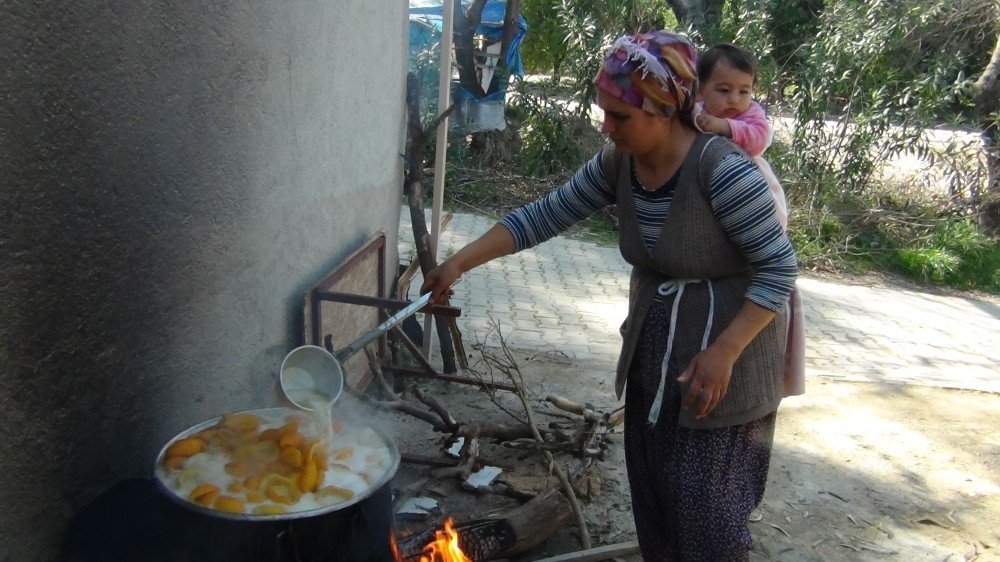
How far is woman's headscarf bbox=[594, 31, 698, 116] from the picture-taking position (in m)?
2.44

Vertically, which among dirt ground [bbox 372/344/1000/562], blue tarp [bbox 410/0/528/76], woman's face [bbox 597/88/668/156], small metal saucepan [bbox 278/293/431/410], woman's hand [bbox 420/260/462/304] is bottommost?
dirt ground [bbox 372/344/1000/562]

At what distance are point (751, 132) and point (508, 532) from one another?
1.95m

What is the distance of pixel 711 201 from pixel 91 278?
185 cm

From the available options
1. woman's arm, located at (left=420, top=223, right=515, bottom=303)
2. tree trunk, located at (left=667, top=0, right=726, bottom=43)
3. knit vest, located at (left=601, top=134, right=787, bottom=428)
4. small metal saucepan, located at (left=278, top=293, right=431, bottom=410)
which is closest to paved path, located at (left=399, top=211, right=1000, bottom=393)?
woman's arm, located at (left=420, top=223, right=515, bottom=303)

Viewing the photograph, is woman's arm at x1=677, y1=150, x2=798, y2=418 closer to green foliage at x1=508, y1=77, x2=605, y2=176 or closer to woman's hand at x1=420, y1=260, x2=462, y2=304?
woman's hand at x1=420, y1=260, x2=462, y2=304

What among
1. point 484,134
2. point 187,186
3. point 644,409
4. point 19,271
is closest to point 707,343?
point 644,409

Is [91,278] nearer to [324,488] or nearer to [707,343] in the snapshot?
[324,488]

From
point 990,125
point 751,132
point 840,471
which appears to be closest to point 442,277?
point 751,132

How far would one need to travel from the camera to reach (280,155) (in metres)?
3.44

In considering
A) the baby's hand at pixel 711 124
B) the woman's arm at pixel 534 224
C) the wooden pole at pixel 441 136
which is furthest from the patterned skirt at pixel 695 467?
the wooden pole at pixel 441 136

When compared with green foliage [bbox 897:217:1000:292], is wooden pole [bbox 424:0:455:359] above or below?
above

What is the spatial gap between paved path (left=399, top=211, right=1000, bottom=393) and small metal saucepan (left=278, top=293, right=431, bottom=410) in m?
3.38

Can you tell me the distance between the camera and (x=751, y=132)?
2986 mm

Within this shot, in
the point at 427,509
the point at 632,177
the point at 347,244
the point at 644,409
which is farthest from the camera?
the point at 347,244
